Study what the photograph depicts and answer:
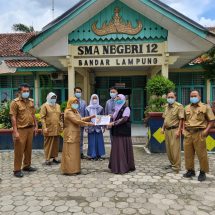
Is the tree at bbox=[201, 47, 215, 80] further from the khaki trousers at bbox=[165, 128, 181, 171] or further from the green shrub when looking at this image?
the khaki trousers at bbox=[165, 128, 181, 171]

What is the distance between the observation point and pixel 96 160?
6.89 meters

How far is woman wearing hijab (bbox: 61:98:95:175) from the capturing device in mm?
5668

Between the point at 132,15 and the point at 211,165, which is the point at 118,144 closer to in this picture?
the point at 211,165

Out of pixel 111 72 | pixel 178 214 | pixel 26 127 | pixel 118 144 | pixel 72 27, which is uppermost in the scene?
pixel 72 27

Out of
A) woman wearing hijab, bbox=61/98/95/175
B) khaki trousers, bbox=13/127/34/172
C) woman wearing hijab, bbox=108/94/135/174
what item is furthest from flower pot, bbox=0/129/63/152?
woman wearing hijab, bbox=108/94/135/174

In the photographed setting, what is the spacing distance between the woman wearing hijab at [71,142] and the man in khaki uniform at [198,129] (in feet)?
6.92

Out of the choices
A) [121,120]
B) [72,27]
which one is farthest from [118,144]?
[72,27]

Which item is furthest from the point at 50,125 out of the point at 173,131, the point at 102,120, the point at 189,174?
the point at 189,174

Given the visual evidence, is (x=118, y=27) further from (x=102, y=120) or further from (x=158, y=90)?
(x=102, y=120)

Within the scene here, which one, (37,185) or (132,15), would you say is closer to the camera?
(37,185)

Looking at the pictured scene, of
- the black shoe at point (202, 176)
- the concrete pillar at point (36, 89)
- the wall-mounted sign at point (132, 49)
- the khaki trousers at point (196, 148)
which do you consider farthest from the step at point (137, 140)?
the concrete pillar at point (36, 89)

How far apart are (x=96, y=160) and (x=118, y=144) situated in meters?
1.35

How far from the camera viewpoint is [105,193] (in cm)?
467

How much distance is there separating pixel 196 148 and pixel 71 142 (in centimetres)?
249
